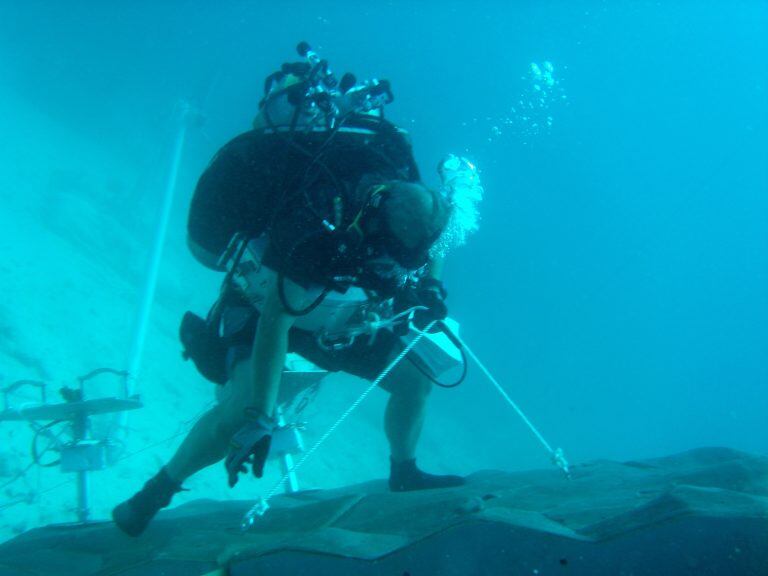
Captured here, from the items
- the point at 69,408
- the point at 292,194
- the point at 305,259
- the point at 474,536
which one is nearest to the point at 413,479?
the point at 474,536

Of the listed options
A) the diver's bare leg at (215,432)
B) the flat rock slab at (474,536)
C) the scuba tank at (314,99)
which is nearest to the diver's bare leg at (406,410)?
the flat rock slab at (474,536)

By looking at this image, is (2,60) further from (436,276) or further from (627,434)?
(627,434)

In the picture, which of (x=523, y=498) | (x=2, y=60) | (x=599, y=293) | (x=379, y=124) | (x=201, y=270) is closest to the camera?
(x=523, y=498)

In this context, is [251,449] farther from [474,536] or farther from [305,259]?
[474,536]

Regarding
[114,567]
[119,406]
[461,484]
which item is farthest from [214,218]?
Answer: [461,484]

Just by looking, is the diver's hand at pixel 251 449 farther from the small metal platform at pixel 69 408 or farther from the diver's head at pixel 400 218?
the small metal platform at pixel 69 408

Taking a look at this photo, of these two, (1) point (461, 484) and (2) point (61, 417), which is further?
(2) point (61, 417)

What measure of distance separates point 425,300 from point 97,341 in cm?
1137

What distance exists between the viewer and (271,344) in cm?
243

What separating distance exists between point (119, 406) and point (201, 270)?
73.5 feet

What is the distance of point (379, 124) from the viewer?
2977mm

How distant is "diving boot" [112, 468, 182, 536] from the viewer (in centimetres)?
284

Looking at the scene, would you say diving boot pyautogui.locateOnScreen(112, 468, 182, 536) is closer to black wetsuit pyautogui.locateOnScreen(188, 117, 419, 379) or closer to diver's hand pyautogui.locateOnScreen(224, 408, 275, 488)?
black wetsuit pyautogui.locateOnScreen(188, 117, 419, 379)

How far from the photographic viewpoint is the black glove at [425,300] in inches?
119
